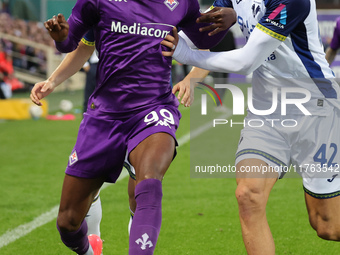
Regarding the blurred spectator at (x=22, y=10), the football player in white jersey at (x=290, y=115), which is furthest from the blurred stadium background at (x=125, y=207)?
the blurred spectator at (x=22, y=10)

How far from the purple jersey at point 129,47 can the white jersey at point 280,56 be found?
0.28 meters

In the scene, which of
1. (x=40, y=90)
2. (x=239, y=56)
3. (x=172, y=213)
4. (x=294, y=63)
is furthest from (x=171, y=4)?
(x=172, y=213)

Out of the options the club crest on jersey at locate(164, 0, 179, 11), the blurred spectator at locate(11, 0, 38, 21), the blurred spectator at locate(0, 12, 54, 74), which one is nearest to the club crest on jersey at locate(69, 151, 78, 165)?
the club crest on jersey at locate(164, 0, 179, 11)

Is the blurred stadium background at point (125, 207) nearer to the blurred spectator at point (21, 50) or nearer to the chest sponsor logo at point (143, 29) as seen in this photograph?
the chest sponsor logo at point (143, 29)

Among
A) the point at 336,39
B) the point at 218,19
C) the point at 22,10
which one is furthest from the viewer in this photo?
the point at 22,10

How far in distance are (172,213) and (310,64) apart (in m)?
2.96

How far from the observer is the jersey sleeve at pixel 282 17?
14.1ft

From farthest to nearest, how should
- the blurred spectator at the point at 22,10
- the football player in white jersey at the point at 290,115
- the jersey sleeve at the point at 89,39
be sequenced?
the blurred spectator at the point at 22,10 < the jersey sleeve at the point at 89,39 < the football player in white jersey at the point at 290,115

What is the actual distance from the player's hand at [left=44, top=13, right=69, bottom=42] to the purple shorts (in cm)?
60

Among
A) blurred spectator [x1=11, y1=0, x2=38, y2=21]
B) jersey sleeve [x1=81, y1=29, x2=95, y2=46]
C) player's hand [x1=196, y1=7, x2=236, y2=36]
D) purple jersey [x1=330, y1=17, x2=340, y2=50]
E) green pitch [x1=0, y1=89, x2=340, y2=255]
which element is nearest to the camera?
player's hand [x1=196, y1=7, x2=236, y2=36]

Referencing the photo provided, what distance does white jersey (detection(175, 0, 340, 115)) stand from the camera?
4.31 m

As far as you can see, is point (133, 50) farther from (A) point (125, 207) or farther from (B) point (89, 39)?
(A) point (125, 207)

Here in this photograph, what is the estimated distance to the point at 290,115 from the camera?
464 cm

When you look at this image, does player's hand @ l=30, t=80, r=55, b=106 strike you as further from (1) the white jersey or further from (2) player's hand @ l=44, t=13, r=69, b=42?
(1) the white jersey
